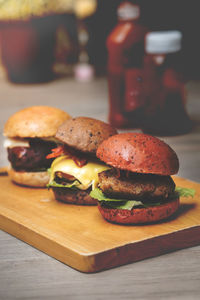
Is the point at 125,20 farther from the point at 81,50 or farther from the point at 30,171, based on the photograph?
the point at 81,50

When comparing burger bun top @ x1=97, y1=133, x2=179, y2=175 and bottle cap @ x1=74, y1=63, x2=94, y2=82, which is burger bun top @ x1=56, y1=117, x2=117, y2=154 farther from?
bottle cap @ x1=74, y1=63, x2=94, y2=82

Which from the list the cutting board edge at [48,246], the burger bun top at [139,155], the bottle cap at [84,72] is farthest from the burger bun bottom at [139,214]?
the bottle cap at [84,72]

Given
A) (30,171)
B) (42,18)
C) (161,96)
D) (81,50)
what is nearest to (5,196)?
(30,171)

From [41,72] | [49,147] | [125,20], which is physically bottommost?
[41,72]

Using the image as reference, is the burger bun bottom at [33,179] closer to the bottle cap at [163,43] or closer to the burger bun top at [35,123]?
the burger bun top at [35,123]

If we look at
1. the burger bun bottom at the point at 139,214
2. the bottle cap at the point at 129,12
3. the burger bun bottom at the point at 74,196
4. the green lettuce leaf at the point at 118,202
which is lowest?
the burger bun bottom at the point at 74,196

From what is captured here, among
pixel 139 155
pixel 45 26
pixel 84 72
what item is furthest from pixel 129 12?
pixel 84 72
